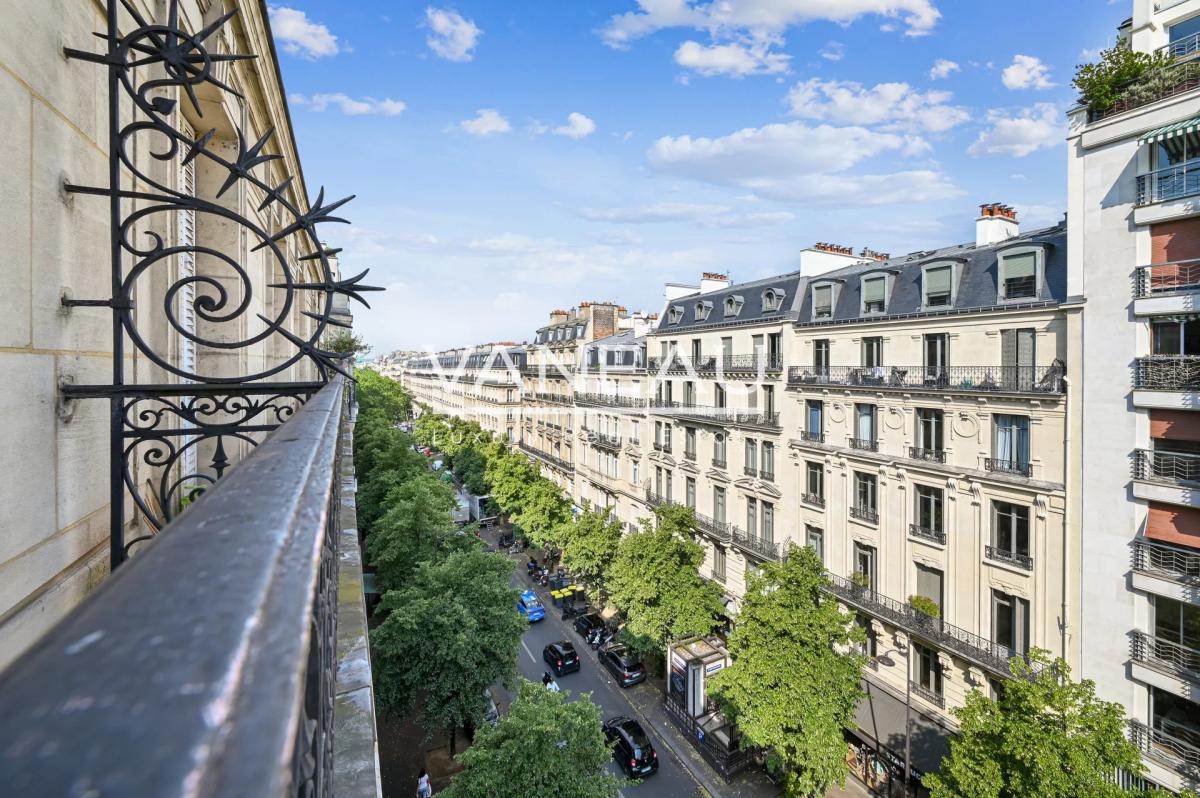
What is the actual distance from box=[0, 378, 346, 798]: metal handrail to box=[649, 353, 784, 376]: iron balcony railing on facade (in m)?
26.8

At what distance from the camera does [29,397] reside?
3170 millimetres

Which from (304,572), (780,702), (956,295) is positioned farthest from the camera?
(956,295)

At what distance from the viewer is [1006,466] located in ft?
60.9

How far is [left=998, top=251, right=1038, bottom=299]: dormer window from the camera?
60.3 feet

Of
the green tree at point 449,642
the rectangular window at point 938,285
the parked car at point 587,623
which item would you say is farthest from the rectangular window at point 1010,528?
the parked car at point 587,623

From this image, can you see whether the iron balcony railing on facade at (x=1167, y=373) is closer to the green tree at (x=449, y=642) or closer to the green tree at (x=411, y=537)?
the green tree at (x=449, y=642)

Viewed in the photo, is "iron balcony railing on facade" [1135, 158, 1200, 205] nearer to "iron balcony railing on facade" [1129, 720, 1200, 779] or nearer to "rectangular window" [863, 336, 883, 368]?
"rectangular window" [863, 336, 883, 368]

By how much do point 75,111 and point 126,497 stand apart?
8.31 feet

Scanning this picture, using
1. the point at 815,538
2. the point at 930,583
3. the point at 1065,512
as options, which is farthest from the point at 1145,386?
the point at 815,538

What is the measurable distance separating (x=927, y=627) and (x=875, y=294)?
38.3 feet

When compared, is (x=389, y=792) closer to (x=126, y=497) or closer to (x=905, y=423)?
(x=126, y=497)

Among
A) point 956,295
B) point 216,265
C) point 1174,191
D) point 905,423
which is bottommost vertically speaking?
point 905,423

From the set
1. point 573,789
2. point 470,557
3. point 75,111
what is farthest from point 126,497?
point 470,557

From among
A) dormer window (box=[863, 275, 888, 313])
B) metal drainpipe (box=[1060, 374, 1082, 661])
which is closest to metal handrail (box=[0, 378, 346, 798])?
metal drainpipe (box=[1060, 374, 1082, 661])
